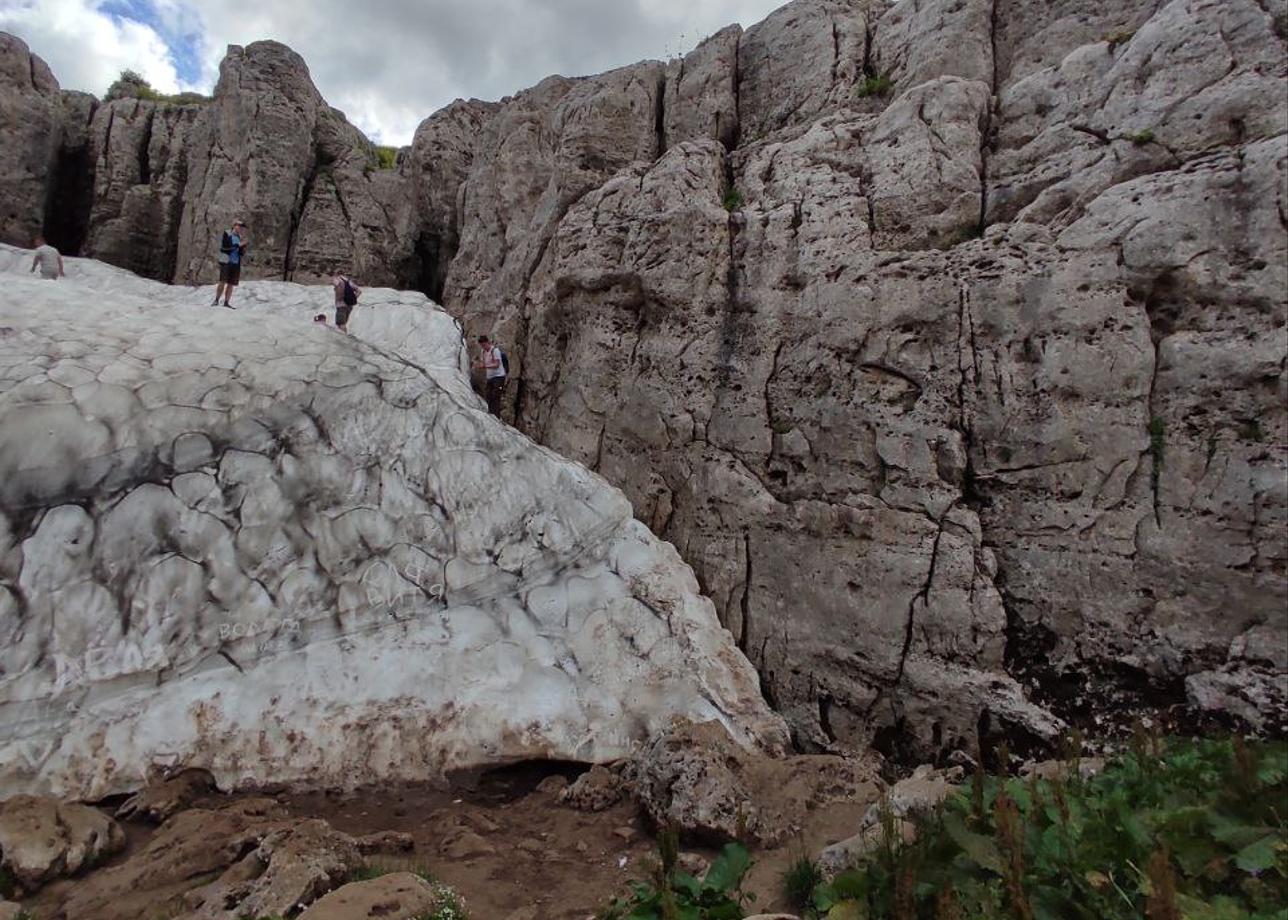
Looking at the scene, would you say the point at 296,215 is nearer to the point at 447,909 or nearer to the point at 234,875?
the point at 234,875

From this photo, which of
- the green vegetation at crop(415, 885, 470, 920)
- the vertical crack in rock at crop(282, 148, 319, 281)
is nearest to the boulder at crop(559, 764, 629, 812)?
the green vegetation at crop(415, 885, 470, 920)

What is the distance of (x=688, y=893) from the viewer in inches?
169

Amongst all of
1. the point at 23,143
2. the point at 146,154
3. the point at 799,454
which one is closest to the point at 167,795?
the point at 799,454

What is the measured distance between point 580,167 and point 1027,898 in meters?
12.8

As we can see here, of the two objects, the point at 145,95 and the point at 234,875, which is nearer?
the point at 234,875

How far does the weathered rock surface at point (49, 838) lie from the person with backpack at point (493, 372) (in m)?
7.81

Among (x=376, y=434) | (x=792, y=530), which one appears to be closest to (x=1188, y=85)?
(x=792, y=530)

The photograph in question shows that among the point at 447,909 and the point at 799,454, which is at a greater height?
the point at 799,454

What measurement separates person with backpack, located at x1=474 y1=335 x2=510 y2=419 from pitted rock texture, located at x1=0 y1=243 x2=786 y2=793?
205 cm

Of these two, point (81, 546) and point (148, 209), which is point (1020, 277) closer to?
point (81, 546)

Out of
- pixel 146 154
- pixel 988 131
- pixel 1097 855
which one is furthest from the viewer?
pixel 146 154

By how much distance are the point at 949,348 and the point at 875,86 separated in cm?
532

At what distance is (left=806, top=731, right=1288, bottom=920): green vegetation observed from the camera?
3.02m

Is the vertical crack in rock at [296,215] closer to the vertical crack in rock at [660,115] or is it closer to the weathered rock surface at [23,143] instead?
the weathered rock surface at [23,143]
